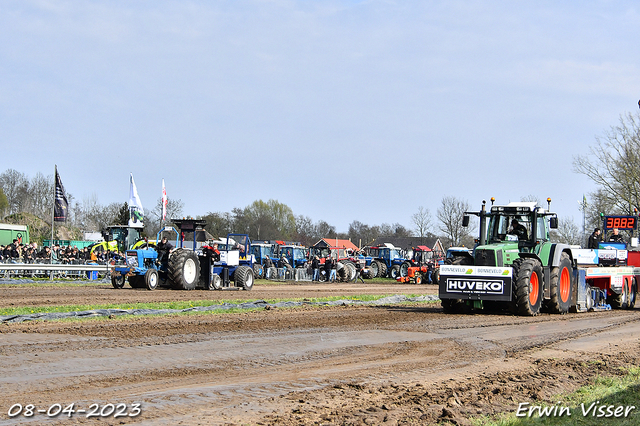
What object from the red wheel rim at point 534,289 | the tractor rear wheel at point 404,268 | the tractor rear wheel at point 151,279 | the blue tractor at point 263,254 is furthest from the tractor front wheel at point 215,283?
the tractor rear wheel at point 404,268

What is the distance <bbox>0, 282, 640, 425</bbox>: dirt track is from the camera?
5418 millimetres

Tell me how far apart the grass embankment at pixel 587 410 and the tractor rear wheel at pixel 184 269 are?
1643cm

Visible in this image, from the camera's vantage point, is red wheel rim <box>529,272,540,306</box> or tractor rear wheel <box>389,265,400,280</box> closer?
red wheel rim <box>529,272,540,306</box>

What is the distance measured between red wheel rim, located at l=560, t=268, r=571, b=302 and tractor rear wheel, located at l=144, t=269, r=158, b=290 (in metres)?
13.0

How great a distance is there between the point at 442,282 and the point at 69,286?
1453 cm

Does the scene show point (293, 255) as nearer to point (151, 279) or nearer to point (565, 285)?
point (151, 279)

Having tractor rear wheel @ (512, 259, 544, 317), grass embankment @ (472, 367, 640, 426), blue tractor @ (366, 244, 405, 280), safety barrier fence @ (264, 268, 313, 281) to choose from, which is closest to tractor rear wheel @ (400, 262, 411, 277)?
blue tractor @ (366, 244, 405, 280)

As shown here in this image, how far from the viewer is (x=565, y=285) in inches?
602

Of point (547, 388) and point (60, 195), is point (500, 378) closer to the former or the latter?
point (547, 388)

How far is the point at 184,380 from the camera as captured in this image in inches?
254

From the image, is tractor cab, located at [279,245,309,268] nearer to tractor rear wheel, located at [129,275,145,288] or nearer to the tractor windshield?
tractor rear wheel, located at [129,275,145,288]

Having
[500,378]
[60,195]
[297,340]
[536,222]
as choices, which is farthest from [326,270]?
[500,378]

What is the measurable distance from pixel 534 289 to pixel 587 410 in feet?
28.8

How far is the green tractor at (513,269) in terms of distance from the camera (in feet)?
44.9
